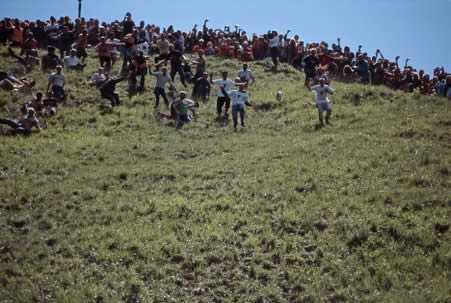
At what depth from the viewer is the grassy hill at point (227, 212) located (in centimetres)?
960

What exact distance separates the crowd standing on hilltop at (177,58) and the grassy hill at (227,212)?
3.00 metres

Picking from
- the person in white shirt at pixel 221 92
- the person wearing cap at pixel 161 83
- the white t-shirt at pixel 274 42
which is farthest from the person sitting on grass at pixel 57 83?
the white t-shirt at pixel 274 42

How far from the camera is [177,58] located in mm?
25750

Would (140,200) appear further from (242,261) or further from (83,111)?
(83,111)

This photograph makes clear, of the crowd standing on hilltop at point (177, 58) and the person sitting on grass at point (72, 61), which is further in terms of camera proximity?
the person sitting on grass at point (72, 61)

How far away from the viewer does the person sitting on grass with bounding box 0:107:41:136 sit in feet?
58.3

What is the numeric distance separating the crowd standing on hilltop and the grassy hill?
3.00 m

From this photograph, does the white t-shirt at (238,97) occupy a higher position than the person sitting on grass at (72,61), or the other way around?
the person sitting on grass at (72,61)

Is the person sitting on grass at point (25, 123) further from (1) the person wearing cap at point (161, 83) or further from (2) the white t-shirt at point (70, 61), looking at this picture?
(2) the white t-shirt at point (70, 61)

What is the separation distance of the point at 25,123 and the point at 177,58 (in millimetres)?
10420

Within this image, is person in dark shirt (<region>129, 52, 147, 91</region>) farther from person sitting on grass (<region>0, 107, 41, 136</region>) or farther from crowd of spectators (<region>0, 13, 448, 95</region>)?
person sitting on grass (<region>0, 107, 41, 136</region>)

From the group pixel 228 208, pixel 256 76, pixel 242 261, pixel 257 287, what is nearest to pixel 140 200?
pixel 228 208

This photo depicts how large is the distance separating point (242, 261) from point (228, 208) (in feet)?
8.50

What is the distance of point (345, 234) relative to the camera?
1117cm
